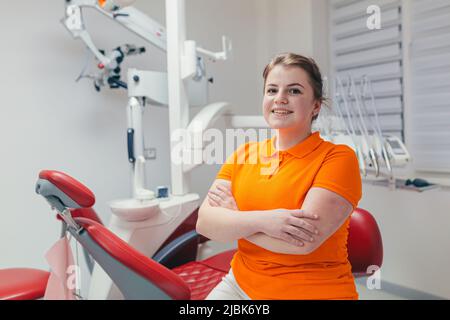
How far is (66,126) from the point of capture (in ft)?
7.20

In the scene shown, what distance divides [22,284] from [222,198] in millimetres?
1006

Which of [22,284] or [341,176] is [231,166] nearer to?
[341,176]

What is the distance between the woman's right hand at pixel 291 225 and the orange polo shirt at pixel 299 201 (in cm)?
6

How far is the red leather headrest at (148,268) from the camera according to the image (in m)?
0.83

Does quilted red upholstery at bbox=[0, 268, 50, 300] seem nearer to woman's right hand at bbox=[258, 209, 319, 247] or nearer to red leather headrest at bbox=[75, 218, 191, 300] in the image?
red leather headrest at bbox=[75, 218, 191, 300]

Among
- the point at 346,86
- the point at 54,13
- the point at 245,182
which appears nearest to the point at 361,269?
the point at 245,182

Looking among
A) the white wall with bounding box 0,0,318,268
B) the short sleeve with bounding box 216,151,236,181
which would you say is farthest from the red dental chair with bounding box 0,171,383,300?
the white wall with bounding box 0,0,318,268

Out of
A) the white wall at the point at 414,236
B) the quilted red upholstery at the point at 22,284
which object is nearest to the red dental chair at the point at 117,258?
the quilted red upholstery at the point at 22,284

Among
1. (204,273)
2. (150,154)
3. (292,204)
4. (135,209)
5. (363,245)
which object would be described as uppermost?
(150,154)

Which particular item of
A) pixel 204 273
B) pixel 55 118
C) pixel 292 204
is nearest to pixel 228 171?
pixel 292 204

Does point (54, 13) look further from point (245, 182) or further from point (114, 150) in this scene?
point (245, 182)

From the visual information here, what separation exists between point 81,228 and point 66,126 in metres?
1.37

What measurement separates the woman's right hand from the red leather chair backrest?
0.53 m

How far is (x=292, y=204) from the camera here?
93 centimetres
